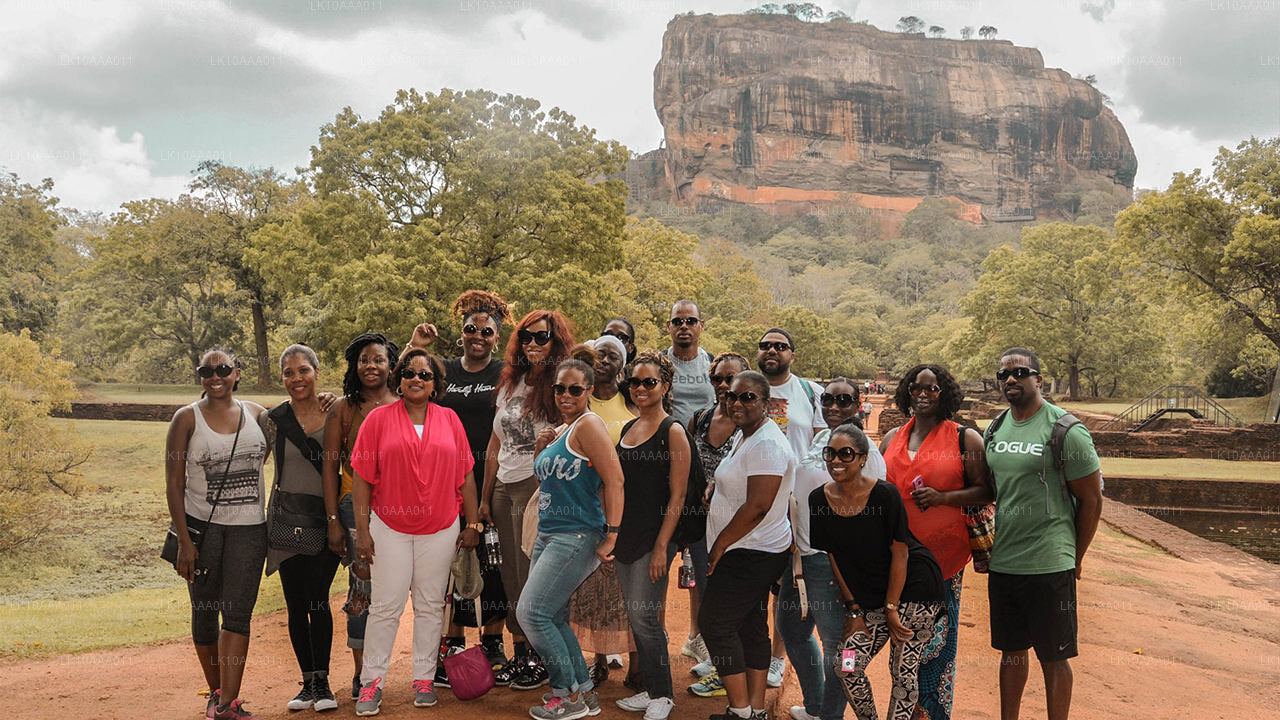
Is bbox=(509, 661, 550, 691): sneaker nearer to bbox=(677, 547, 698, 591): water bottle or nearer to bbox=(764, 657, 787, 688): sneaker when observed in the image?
bbox=(677, 547, 698, 591): water bottle

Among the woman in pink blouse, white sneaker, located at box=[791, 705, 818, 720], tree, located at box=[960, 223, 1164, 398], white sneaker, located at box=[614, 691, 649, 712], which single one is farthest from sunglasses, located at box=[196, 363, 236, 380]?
tree, located at box=[960, 223, 1164, 398]

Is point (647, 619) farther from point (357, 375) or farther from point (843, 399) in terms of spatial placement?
point (357, 375)

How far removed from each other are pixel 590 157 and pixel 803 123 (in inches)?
4391

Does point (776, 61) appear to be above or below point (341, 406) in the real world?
above

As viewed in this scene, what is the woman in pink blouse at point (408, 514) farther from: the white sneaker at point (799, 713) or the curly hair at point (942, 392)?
the curly hair at point (942, 392)

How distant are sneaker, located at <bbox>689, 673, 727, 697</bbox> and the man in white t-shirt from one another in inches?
11.4

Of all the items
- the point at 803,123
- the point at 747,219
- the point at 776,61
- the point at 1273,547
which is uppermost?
the point at 776,61

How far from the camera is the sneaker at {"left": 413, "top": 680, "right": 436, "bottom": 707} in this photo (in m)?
4.14

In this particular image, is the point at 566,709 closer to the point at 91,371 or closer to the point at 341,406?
the point at 341,406

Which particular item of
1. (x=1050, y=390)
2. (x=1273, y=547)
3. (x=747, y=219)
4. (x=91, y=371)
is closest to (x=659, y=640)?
(x=1273, y=547)

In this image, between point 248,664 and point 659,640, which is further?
point 248,664

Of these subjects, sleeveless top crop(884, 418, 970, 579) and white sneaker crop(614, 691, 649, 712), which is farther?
white sneaker crop(614, 691, 649, 712)

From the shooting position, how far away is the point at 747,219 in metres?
119

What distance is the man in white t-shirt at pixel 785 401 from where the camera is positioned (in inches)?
179
